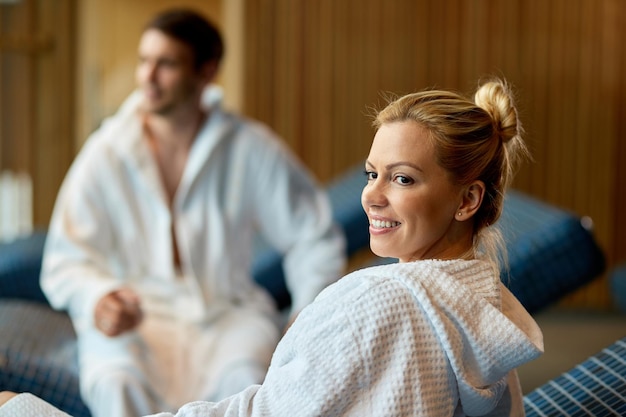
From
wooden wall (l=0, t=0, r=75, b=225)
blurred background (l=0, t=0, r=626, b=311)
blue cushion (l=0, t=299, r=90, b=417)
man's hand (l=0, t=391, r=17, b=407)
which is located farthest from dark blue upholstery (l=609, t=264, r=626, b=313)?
wooden wall (l=0, t=0, r=75, b=225)

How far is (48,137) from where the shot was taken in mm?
5461

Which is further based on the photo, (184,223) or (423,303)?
(184,223)

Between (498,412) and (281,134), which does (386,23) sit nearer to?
(281,134)

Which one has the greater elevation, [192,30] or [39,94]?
[192,30]

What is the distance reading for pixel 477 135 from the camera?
128 cm

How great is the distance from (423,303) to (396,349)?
0.06m

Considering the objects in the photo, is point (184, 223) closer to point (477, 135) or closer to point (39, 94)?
point (477, 135)

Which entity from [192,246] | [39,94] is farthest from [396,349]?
[39,94]

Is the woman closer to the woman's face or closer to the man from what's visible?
the woman's face

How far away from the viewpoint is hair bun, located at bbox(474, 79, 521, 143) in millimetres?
1305

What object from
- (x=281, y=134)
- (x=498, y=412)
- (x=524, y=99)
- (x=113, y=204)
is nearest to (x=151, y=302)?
(x=113, y=204)

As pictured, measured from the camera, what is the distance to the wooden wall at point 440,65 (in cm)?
514

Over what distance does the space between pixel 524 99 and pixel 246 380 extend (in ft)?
10.2

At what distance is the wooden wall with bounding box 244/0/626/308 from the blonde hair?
3.84 meters
